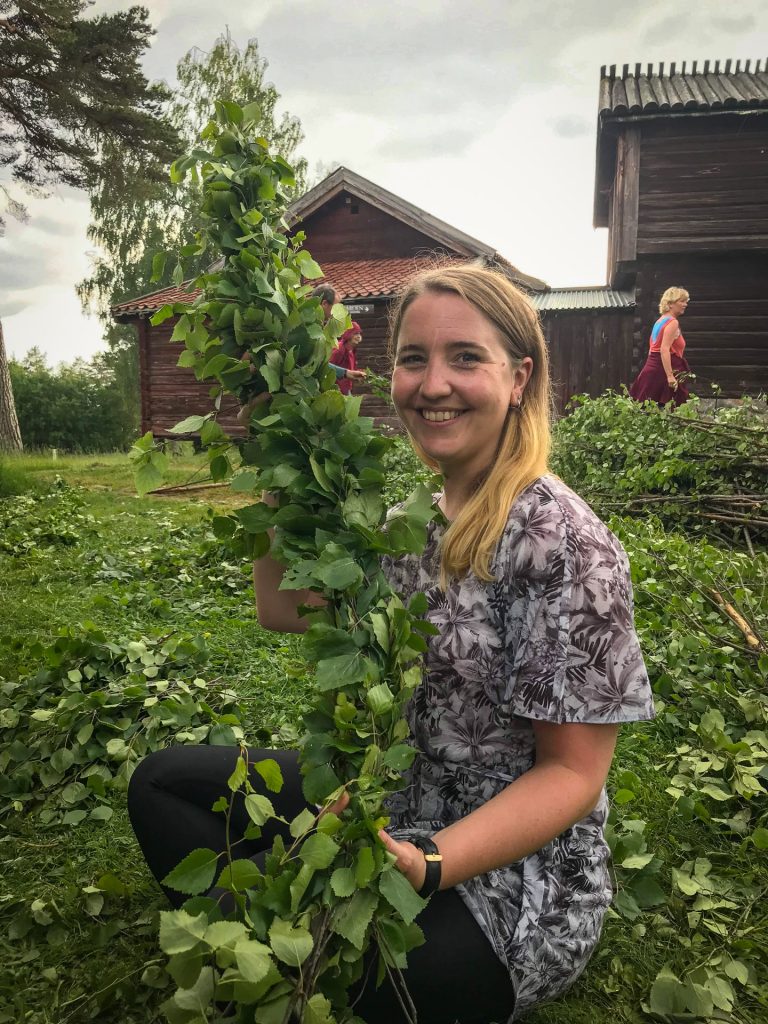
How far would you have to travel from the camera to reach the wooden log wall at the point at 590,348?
638 inches

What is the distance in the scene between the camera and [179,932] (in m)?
1.04

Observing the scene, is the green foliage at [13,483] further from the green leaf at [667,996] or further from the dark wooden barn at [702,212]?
the dark wooden barn at [702,212]

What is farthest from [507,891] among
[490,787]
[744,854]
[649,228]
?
[649,228]

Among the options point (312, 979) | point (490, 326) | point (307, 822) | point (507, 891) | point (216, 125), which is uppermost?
point (216, 125)

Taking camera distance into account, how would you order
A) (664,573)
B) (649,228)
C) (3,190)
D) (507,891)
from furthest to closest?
(649,228), (3,190), (664,573), (507,891)

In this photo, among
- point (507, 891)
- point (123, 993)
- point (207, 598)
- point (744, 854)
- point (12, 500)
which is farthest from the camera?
point (12, 500)

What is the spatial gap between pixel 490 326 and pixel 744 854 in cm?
183

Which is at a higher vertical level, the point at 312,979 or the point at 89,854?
the point at 312,979

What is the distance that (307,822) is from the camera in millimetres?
1172

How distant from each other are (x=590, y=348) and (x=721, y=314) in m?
2.66

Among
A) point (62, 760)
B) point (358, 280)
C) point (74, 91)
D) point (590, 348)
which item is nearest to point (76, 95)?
point (74, 91)

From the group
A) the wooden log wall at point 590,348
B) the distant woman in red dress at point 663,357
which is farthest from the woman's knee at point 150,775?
the wooden log wall at point 590,348

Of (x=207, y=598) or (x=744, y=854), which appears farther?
(x=207, y=598)

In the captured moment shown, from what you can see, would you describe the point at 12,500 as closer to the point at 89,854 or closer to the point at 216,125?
the point at 89,854
